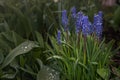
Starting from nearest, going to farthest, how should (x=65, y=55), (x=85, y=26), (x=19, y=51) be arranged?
(x=85, y=26), (x=65, y=55), (x=19, y=51)

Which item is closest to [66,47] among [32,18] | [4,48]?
[4,48]

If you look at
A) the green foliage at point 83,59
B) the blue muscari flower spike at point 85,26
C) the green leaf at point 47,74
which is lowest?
the green leaf at point 47,74

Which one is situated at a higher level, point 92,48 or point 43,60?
point 92,48

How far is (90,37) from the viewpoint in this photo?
2.17 m

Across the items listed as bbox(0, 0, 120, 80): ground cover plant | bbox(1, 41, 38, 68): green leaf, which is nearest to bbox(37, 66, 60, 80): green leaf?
bbox(0, 0, 120, 80): ground cover plant

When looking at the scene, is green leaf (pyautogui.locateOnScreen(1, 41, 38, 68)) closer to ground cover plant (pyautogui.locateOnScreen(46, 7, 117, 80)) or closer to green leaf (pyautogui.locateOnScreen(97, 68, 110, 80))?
ground cover plant (pyautogui.locateOnScreen(46, 7, 117, 80))

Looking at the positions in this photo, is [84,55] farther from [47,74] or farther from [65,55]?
[47,74]

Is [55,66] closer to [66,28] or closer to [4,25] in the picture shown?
[66,28]

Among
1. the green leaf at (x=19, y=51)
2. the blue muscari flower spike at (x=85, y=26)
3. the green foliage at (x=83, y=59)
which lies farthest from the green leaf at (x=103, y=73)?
the green leaf at (x=19, y=51)

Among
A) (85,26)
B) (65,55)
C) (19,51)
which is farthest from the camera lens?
(19,51)

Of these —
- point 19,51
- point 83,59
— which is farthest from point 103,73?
point 19,51

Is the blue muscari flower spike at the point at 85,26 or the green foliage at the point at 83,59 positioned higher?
the blue muscari flower spike at the point at 85,26

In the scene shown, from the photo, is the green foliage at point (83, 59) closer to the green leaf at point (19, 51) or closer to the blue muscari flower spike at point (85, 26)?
the blue muscari flower spike at point (85, 26)

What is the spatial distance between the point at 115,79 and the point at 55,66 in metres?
0.42
